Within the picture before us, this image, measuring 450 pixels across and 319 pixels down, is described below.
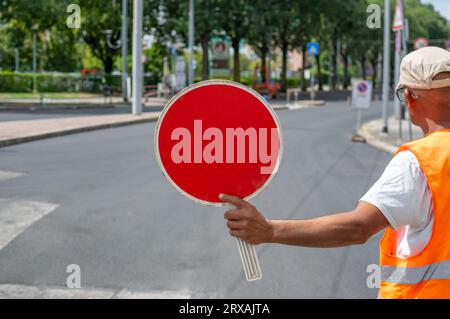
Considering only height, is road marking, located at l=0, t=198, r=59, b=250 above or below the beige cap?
below

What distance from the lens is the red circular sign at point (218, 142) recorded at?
1540 mm

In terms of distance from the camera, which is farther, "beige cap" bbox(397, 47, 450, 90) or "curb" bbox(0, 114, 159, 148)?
"curb" bbox(0, 114, 159, 148)

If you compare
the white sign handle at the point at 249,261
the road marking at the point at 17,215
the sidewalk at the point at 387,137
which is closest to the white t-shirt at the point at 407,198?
the white sign handle at the point at 249,261

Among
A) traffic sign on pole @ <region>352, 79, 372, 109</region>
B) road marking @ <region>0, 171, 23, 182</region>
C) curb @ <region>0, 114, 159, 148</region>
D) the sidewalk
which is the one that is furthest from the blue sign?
road marking @ <region>0, 171, 23, 182</region>

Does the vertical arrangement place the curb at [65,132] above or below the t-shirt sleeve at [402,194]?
below

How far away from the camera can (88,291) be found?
6.42m

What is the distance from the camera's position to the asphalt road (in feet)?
21.6

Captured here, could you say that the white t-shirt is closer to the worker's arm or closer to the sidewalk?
the worker's arm

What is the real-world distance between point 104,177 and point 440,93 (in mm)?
10553

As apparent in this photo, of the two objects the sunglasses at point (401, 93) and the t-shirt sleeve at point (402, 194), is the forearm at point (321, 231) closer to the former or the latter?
the t-shirt sleeve at point (402, 194)

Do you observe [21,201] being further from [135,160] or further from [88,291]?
[135,160]

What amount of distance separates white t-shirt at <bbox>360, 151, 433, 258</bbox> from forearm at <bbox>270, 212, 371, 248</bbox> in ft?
0.23
